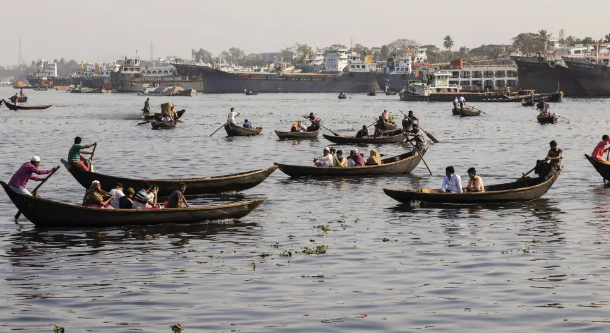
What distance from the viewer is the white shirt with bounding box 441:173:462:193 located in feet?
101

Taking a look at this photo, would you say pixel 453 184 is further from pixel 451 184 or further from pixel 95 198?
pixel 95 198

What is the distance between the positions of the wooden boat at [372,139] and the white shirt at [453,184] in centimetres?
2604

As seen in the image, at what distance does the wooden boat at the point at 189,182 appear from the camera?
3303cm

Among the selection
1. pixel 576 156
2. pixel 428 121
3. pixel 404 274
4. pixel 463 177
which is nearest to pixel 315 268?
pixel 404 274

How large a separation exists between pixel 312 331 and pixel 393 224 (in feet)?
39.8

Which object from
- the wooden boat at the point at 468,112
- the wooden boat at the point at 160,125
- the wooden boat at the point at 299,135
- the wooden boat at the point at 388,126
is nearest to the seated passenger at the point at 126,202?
the wooden boat at the point at 388,126

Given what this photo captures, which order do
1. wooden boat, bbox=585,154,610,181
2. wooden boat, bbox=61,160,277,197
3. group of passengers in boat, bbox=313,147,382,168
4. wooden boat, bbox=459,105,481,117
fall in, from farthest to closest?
1. wooden boat, bbox=459,105,481,117
2. group of passengers in boat, bbox=313,147,382,168
3. wooden boat, bbox=585,154,610,181
4. wooden boat, bbox=61,160,277,197

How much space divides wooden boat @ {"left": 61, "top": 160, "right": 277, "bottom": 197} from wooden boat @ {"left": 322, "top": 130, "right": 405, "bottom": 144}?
71.1 feet

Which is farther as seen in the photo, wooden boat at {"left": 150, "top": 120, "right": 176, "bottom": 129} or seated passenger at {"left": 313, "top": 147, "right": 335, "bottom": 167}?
wooden boat at {"left": 150, "top": 120, "right": 176, "bottom": 129}

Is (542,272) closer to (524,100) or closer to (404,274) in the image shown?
(404,274)

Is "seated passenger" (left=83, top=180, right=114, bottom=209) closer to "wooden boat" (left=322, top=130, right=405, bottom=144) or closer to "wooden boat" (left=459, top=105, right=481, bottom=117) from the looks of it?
"wooden boat" (left=322, top=130, right=405, bottom=144)

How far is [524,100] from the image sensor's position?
13400 centimetres

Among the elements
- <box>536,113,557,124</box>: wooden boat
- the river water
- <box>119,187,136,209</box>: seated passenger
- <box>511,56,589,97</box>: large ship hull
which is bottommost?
the river water

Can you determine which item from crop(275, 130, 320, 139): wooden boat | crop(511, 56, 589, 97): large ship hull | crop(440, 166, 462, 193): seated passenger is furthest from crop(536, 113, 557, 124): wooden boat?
crop(511, 56, 589, 97): large ship hull
